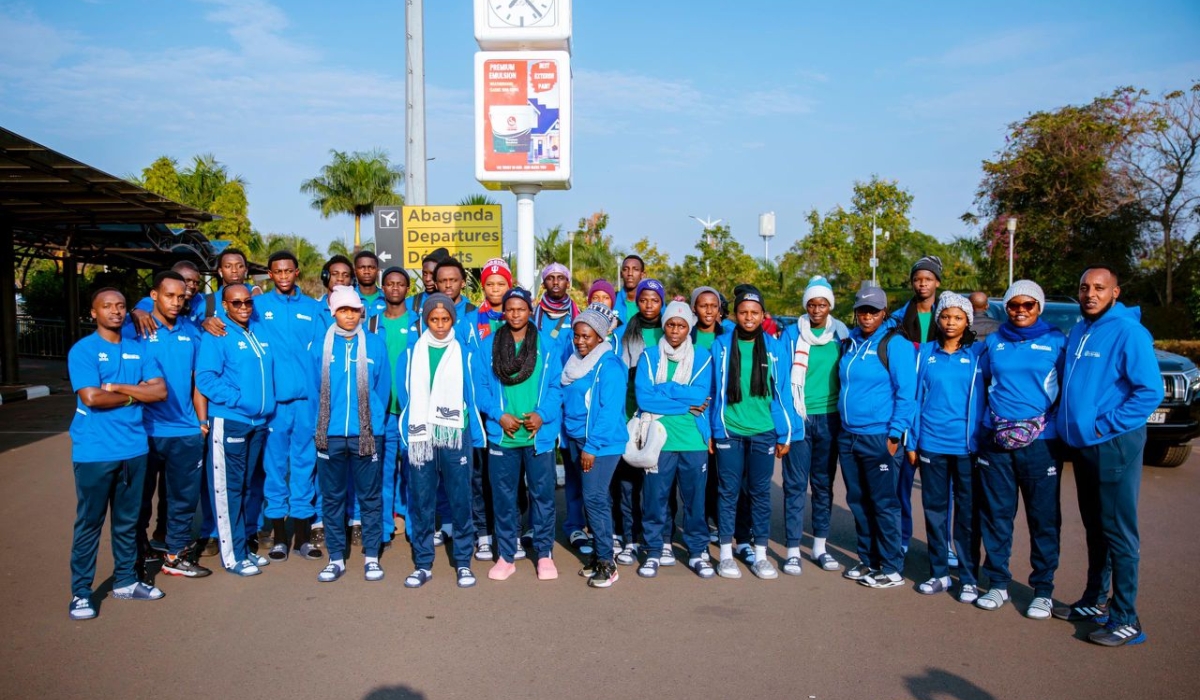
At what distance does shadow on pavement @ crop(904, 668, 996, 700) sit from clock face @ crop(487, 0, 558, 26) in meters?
8.83

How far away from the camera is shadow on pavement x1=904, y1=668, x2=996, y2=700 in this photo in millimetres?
3967

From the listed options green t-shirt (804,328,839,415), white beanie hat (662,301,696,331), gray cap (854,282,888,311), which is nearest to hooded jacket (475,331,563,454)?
white beanie hat (662,301,696,331)

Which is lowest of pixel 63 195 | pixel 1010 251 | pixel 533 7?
pixel 1010 251

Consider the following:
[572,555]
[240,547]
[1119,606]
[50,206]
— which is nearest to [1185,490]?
[1119,606]

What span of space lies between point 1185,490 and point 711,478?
5027 mm

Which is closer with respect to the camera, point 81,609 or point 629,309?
point 81,609

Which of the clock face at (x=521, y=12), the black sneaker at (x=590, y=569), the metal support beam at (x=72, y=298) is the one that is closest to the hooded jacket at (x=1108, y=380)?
the black sneaker at (x=590, y=569)

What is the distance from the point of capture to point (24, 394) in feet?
50.4

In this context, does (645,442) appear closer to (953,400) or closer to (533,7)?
(953,400)

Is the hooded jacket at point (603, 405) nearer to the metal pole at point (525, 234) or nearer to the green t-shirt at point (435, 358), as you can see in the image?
the green t-shirt at point (435, 358)

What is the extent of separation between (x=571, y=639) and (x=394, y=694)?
104 centimetres

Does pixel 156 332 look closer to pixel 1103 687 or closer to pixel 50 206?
pixel 1103 687

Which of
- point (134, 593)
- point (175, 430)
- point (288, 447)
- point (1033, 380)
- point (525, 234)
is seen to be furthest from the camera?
point (525, 234)

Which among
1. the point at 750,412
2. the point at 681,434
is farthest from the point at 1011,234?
the point at 681,434
